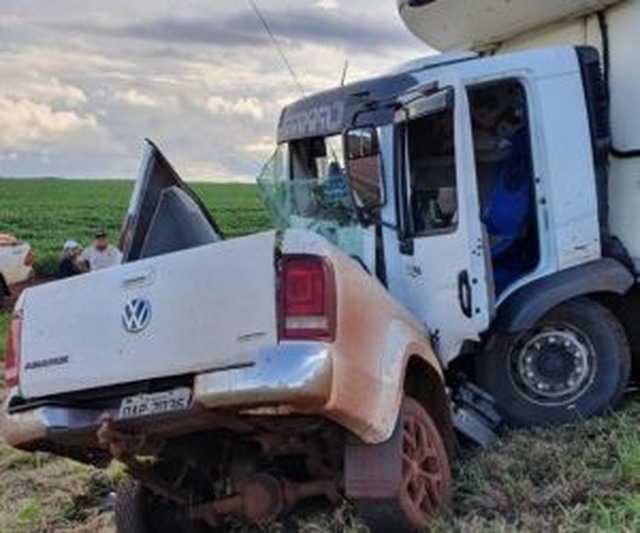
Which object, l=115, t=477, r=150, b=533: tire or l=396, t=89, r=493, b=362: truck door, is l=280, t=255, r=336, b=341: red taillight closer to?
l=115, t=477, r=150, b=533: tire

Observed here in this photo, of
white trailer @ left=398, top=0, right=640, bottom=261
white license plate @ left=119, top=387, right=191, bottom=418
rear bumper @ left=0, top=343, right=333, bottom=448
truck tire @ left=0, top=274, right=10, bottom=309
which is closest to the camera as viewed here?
rear bumper @ left=0, top=343, right=333, bottom=448

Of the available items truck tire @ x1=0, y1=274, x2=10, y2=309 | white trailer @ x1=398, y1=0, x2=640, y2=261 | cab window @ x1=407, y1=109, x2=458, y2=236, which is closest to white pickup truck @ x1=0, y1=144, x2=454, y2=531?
cab window @ x1=407, y1=109, x2=458, y2=236

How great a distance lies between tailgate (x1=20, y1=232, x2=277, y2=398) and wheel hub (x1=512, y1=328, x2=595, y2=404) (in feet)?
8.12

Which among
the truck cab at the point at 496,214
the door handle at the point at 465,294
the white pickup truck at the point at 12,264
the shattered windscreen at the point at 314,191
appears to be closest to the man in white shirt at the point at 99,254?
the white pickup truck at the point at 12,264

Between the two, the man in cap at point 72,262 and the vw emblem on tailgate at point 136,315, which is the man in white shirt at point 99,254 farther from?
the vw emblem on tailgate at point 136,315

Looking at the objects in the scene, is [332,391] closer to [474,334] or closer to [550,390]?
[474,334]

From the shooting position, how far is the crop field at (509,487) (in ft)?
16.2

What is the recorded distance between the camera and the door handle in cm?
641

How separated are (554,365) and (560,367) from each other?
34 millimetres

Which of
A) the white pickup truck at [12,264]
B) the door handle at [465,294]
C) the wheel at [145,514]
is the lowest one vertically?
the white pickup truck at [12,264]

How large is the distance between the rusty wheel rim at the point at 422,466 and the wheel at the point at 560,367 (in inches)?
54.8

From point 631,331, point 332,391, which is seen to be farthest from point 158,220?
point 631,331

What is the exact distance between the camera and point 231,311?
4.71 m

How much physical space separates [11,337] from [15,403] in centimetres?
31
